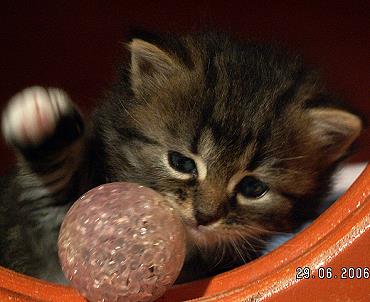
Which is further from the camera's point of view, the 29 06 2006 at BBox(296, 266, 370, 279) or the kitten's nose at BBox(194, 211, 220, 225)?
the kitten's nose at BBox(194, 211, 220, 225)

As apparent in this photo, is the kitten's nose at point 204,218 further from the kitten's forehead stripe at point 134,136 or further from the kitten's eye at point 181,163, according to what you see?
the kitten's forehead stripe at point 134,136

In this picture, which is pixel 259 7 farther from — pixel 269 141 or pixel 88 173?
pixel 88 173

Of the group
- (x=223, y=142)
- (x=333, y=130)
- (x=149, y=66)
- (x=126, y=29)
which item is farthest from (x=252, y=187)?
(x=126, y=29)

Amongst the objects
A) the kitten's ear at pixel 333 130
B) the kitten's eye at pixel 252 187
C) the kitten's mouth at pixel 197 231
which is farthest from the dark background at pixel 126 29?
the kitten's mouth at pixel 197 231

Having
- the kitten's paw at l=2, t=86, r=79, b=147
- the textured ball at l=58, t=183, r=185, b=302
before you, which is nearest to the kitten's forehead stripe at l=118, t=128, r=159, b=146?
the kitten's paw at l=2, t=86, r=79, b=147

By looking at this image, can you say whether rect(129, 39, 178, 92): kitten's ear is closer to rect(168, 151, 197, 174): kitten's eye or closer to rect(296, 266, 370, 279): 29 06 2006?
rect(168, 151, 197, 174): kitten's eye

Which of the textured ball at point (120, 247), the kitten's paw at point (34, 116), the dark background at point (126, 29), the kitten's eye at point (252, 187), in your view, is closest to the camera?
the textured ball at point (120, 247)
